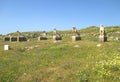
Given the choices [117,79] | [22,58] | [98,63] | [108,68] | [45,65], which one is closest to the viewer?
[117,79]

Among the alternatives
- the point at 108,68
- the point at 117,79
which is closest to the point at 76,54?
the point at 108,68

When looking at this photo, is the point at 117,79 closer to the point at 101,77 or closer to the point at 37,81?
the point at 101,77

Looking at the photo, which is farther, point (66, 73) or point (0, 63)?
point (0, 63)

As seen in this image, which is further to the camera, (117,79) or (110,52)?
(110,52)

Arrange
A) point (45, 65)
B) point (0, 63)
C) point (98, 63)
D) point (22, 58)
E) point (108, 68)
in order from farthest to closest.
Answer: point (22, 58)
point (0, 63)
point (45, 65)
point (98, 63)
point (108, 68)

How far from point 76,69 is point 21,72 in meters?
6.45

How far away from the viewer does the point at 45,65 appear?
2817 cm

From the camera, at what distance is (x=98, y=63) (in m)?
25.6

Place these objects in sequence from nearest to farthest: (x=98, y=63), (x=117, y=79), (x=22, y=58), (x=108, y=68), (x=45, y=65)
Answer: (x=117, y=79) → (x=108, y=68) → (x=98, y=63) → (x=45, y=65) → (x=22, y=58)

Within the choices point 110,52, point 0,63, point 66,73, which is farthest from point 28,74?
point 110,52

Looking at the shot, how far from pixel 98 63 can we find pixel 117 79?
492 centimetres

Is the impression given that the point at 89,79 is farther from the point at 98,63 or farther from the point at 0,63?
the point at 0,63

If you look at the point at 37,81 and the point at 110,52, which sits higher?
the point at 110,52

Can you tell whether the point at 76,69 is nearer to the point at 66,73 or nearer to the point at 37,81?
the point at 66,73
